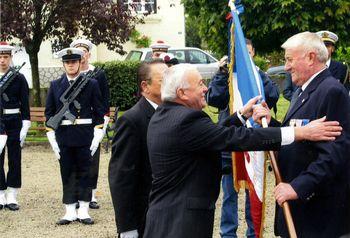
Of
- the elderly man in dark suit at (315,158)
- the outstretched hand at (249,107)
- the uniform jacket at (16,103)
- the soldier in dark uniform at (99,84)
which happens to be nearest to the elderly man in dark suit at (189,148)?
the elderly man in dark suit at (315,158)

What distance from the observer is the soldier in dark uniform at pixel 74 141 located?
27.2ft

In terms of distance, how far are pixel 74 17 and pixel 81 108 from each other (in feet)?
23.2

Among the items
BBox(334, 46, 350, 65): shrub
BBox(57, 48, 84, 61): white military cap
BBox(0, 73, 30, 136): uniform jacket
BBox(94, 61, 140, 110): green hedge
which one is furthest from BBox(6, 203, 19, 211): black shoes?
BBox(94, 61, 140, 110): green hedge

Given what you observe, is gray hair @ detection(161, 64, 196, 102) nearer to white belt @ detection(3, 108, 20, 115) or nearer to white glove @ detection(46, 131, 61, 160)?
white glove @ detection(46, 131, 61, 160)

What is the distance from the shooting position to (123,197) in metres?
4.86

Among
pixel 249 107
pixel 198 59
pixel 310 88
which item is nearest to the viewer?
pixel 310 88

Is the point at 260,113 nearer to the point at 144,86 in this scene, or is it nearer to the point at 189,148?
the point at 189,148

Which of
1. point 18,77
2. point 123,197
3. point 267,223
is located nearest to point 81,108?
point 18,77

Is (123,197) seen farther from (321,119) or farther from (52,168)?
(52,168)

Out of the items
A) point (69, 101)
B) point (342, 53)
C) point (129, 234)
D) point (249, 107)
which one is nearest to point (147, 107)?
point (249, 107)

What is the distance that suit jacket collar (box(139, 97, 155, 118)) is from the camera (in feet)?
16.2

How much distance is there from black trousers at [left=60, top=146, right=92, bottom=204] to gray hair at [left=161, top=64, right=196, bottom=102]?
4.25 m

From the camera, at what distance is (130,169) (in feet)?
15.9

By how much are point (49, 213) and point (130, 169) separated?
14.5 ft
